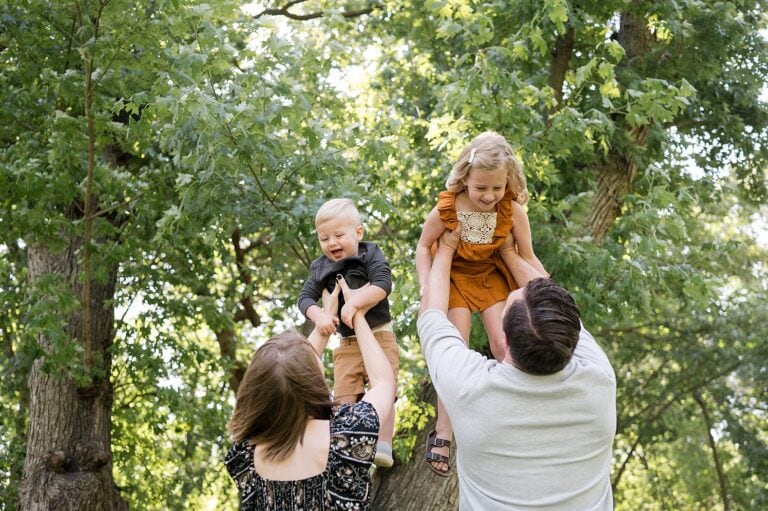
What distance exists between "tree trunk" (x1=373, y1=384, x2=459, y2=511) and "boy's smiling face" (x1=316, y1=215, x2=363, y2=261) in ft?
12.2

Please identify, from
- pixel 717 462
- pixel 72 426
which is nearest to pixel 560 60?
pixel 72 426

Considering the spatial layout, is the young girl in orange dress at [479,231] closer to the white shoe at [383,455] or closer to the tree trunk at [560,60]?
the white shoe at [383,455]

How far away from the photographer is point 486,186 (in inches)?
133

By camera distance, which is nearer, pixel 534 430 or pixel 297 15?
pixel 534 430

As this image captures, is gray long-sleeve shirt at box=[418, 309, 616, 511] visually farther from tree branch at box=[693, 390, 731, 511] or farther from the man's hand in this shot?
tree branch at box=[693, 390, 731, 511]

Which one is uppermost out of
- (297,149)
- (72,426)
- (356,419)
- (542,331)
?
(542,331)

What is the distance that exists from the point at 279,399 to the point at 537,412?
707 mm

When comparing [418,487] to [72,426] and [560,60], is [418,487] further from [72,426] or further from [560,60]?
[560,60]

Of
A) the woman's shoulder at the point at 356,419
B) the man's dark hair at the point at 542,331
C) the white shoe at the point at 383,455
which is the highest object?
the man's dark hair at the point at 542,331

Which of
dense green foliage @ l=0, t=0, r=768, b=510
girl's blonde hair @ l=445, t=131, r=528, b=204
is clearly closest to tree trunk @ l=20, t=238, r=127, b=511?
dense green foliage @ l=0, t=0, r=768, b=510

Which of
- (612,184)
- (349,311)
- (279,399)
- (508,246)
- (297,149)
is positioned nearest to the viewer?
(279,399)

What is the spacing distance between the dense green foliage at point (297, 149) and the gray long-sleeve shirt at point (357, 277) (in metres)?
1.92

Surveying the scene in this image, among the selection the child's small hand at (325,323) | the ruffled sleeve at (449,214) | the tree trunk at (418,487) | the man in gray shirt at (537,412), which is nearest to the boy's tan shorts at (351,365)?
the child's small hand at (325,323)

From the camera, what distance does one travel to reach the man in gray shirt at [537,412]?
243 cm
